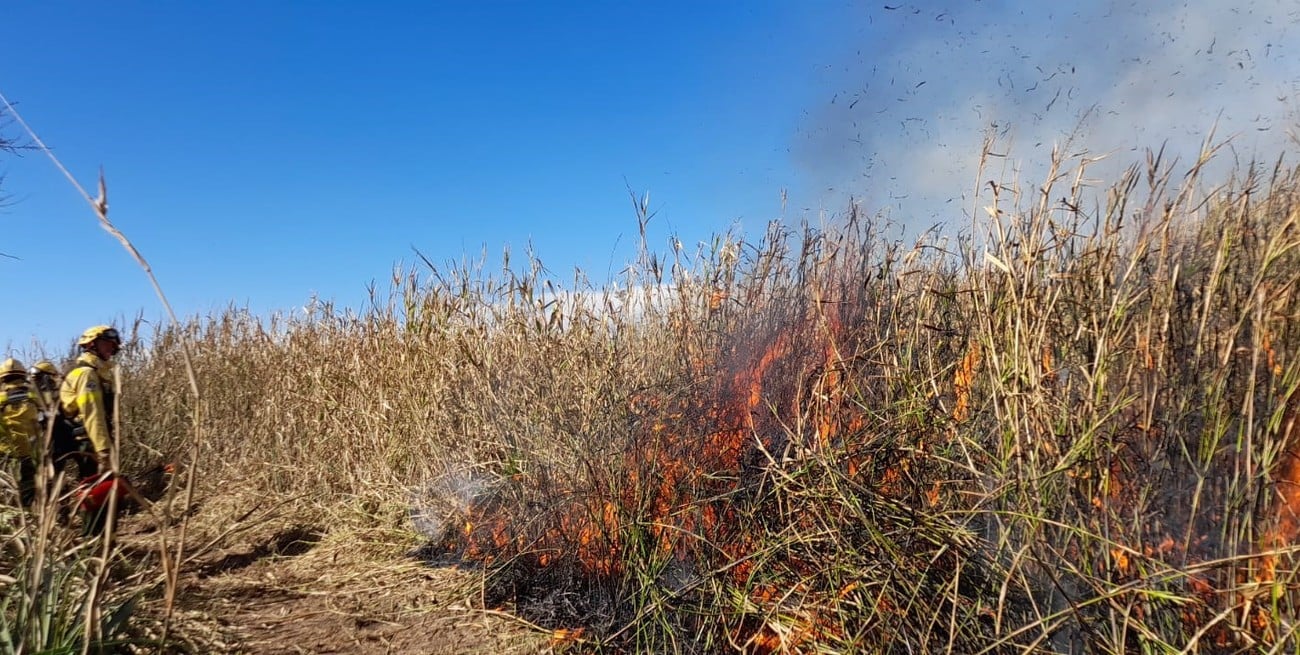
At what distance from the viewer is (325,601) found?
4.08 metres

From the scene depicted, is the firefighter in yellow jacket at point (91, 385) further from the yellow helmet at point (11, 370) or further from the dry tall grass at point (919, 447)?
the dry tall grass at point (919, 447)

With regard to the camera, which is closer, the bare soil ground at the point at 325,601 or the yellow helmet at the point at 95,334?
the bare soil ground at the point at 325,601

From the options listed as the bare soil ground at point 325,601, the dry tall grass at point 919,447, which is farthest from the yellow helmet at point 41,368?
the dry tall grass at point 919,447

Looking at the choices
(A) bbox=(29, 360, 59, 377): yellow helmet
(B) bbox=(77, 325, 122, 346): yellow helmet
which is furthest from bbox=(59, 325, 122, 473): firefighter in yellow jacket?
(A) bbox=(29, 360, 59, 377): yellow helmet

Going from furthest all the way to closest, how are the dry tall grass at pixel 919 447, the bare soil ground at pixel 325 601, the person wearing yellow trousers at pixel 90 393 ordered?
the person wearing yellow trousers at pixel 90 393
the bare soil ground at pixel 325 601
the dry tall grass at pixel 919 447

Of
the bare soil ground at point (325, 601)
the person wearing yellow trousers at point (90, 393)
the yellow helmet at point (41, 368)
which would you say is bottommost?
the bare soil ground at point (325, 601)

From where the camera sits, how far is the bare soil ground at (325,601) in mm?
3355

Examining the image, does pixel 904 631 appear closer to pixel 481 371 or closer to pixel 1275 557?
pixel 1275 557

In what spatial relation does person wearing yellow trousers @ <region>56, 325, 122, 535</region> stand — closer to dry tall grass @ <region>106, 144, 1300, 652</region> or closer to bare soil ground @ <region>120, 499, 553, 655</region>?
bare soil ground @ <region>120, 499, 553, 655</region>

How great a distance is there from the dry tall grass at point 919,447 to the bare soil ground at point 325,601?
0.25 meters

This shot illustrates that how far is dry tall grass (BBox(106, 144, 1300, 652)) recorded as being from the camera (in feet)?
6.16

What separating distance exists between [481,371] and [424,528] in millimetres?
1209

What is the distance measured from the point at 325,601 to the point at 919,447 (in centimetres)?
339

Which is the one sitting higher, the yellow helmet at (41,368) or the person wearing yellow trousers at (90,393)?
the person wearing yellow trousers at (90,393)
